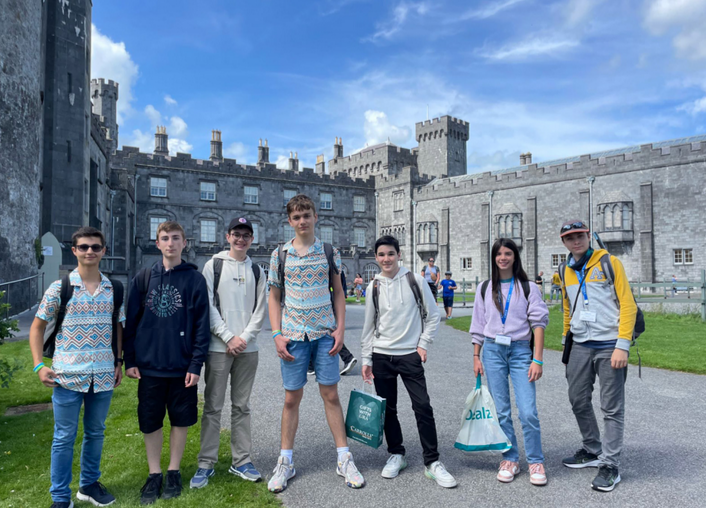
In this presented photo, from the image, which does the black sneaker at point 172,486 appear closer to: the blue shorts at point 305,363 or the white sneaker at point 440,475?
the blue shorts at point 305,363

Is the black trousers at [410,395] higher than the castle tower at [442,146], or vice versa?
the castle tower at [442,146]

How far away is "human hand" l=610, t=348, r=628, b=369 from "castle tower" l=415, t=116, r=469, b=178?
46.1m

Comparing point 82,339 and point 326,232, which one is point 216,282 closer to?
point 82,339

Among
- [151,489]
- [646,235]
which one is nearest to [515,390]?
[151,489]

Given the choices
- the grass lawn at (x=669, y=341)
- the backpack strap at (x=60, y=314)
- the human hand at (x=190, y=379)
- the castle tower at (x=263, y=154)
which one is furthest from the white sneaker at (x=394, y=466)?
the castle tower at (x=263, y=154)

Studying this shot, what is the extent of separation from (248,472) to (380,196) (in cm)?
4095

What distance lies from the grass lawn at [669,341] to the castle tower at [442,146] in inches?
1375

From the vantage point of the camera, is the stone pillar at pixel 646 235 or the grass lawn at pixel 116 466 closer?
the grass lawn at pixel 116 466

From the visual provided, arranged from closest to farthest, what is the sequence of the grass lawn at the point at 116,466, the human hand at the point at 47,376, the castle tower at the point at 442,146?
1. the human hand at the point at 47,376
2. the grass lawn at the point at 116,466
3. the castle tower at the point at 442,146

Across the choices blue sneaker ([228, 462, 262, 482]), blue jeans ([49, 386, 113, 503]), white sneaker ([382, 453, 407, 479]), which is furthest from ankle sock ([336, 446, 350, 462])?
blue jeans ([49, 386, 113, 503])

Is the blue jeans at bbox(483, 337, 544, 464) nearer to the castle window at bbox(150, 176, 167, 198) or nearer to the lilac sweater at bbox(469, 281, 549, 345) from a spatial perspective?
the lilac sweater at bbox(469, 281, 549, 345)

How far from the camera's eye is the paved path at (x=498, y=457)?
147 inches

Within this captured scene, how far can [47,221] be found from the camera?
19.5 metres

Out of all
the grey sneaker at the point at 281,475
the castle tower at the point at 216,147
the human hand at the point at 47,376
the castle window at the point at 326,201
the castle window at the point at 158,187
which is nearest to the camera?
the human hand at the point at 47,376
